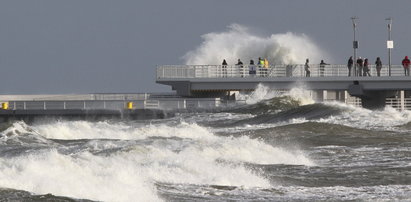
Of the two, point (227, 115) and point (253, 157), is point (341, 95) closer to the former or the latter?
point (227, 115)

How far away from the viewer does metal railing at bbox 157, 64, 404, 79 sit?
199 ft

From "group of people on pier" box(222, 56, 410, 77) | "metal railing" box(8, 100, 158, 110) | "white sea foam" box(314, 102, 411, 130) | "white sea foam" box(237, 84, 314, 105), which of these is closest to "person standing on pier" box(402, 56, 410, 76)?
"group of people on pier" box(222, 56, 410, 77)

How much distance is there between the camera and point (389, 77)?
5891cm

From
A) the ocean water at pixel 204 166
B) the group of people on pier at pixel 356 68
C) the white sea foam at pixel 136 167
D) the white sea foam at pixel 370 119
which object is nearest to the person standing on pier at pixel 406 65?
the group of people on pier at pixel 356 68

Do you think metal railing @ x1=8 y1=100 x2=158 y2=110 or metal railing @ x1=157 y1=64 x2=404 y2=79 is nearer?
metal railing @ x1=8 y1=100 x2=158 y2=110

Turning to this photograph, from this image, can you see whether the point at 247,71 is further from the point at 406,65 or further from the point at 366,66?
the point at 406,65

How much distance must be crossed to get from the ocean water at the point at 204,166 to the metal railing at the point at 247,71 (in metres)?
17.1

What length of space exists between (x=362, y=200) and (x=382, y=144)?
1559 cm

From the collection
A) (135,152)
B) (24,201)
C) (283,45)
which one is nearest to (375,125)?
(135,152)

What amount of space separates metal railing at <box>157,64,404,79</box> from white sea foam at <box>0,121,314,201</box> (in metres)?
29.3

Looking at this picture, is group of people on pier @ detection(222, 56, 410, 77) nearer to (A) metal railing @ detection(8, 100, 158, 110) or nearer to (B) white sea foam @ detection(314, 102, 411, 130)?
(B) white sea foam @ detection(314, 102, 411, 130)

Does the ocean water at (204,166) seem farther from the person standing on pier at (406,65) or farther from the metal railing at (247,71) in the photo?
the metal railing at (247,71)

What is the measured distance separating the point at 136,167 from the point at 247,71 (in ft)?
133

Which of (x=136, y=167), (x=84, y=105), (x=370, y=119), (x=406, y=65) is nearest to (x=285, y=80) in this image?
(x=406, y=65)
